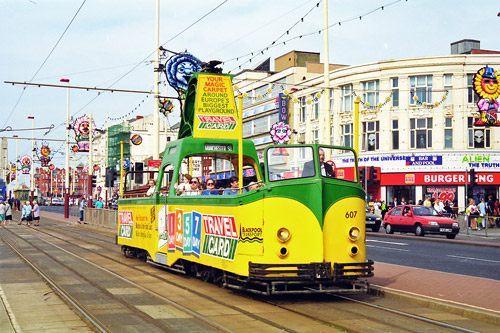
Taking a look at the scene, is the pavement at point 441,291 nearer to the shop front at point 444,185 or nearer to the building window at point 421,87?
the shop front at point 444,185

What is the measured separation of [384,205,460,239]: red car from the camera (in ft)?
101

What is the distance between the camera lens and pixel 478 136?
4906cm

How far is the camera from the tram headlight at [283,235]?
10148mm

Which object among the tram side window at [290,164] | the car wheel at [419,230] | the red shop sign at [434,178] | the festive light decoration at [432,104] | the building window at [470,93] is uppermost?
the building window at [470,93]

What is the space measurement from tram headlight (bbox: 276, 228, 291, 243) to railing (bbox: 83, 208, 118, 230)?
23.7 m

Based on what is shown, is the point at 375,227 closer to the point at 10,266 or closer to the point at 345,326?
the point at 10,266

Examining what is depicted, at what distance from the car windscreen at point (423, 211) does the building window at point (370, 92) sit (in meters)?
21.0

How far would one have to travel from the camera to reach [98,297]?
11.1 m

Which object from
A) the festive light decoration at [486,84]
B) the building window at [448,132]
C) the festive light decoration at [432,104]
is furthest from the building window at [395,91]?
the festive light decoration at [486,84]

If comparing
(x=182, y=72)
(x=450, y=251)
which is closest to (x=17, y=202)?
(x=182, y=72)

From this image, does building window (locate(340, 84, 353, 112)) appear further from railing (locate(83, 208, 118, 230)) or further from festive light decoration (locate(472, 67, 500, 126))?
railing (locate(83, 208, 118, 230))

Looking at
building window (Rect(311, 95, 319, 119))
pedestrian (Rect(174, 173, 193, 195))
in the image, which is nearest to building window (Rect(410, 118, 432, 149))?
building window (Rect(311, 95, 319, 119))

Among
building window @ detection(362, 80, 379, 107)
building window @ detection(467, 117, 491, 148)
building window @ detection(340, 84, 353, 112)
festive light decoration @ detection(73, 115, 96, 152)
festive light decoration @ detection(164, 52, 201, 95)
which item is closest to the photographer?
festive light decoration @ detection(164, 52, 201, 95)

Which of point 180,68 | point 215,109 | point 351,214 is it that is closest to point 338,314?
point 351,214
